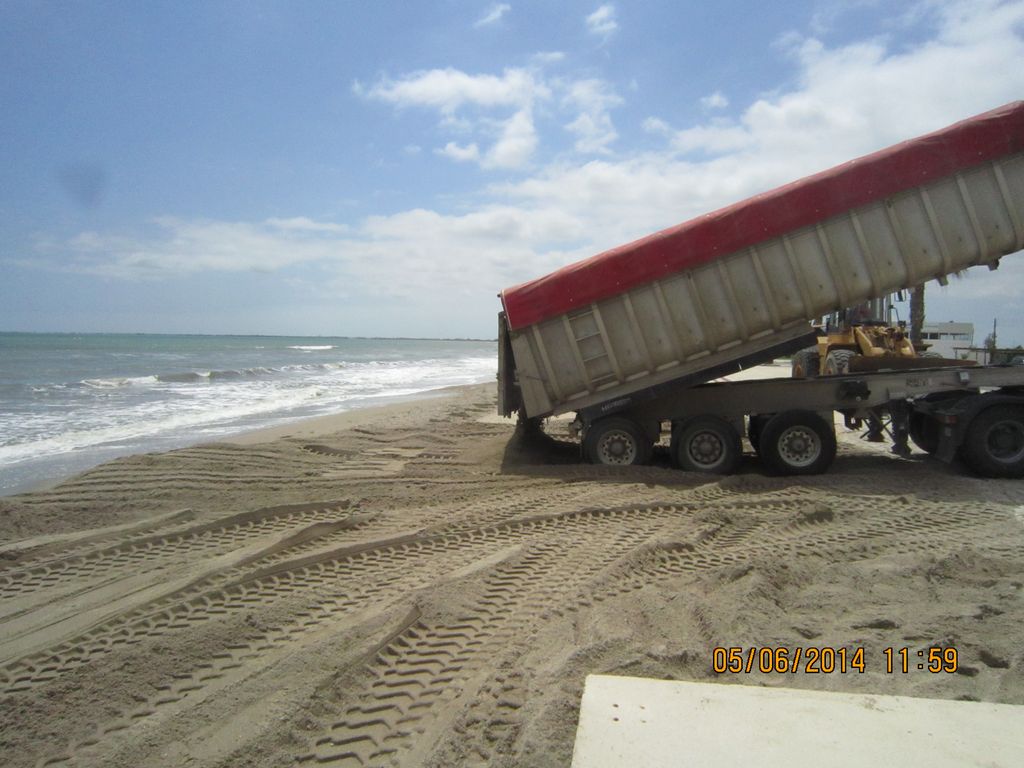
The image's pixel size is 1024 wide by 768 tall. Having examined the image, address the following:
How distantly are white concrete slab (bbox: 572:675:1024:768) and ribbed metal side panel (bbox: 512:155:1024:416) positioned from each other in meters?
6.05

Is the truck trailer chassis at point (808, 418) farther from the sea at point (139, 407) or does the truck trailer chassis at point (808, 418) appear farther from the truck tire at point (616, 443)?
the sea at point (139, 407)

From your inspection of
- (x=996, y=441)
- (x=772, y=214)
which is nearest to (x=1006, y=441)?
(x=996, y=441)

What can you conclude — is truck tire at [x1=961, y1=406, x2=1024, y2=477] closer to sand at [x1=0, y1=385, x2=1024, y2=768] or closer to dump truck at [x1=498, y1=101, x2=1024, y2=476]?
dump truck at [x1=498, y1=101, x2=1024, y2=476]

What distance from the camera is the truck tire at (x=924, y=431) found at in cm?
929

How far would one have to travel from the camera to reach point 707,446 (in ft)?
29.5

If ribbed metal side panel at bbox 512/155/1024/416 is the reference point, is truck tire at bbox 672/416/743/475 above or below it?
below

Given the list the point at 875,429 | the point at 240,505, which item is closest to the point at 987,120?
the point at 875,429

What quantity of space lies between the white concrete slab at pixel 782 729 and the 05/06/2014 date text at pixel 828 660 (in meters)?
0.49

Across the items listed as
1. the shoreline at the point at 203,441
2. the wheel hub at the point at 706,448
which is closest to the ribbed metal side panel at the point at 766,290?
the wheel hub at the point at 706,448

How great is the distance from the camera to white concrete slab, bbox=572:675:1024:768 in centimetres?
255

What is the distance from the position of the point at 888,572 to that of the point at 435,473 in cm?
575

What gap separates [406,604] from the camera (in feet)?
14.6

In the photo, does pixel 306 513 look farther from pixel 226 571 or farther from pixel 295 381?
pixel 295 381

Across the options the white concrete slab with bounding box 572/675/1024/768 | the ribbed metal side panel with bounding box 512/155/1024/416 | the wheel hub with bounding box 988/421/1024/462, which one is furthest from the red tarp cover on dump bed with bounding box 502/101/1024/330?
the white concrete slab with bounding box 572/675/1024/768
